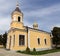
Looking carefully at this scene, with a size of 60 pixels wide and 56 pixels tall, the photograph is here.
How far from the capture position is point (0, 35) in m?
51.6

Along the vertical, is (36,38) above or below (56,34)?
below

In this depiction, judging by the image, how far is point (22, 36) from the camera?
28.6 metres

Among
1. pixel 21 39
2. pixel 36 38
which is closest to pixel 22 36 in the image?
pixel 21 39

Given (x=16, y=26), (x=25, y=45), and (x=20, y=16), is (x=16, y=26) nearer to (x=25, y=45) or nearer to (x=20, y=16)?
(x=20, y=16)

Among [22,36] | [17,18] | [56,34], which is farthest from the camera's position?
[56,34]

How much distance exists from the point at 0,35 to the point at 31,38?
25.6m

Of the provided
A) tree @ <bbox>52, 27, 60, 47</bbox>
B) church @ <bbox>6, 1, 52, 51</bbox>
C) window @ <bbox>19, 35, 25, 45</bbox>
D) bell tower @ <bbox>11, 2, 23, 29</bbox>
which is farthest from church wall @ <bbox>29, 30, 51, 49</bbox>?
bell tower @ <bbox>11, 2, 23, 29</bbox>

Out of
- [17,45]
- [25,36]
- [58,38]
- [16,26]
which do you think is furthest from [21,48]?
[58,38]

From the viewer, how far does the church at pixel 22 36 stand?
27.4 metres

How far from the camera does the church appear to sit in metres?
27.4

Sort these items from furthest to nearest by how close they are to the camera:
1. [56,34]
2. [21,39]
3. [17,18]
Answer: [56,34] < [17,18] < [21,39]

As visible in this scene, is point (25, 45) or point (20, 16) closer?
point (25, 45)

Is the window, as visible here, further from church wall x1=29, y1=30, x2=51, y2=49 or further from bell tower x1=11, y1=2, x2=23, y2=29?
bell tower x1=11, y1=2, x2=23, y2=29

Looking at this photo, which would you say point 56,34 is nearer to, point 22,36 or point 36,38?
point 36,38
